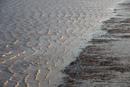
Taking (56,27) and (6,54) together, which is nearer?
(6,54)

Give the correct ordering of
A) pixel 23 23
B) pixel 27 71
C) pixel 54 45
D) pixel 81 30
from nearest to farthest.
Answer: pixel 27 71 → pixel 54 45 → pixel 81 30 → pixel 23 23

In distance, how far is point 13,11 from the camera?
8984mm

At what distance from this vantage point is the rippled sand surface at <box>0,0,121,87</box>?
3783 millimetres

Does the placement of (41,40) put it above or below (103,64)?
above

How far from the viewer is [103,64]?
4.09 metres

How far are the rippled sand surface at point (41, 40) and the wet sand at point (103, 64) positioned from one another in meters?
0.18

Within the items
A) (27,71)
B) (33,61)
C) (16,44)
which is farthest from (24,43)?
(27,71)

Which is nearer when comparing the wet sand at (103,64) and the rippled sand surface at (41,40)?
the wet sand at (103,64)

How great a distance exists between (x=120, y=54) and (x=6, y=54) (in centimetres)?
199

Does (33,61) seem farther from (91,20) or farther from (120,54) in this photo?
(91,20)

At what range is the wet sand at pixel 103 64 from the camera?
3.50 meters

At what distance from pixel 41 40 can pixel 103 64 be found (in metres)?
1.83

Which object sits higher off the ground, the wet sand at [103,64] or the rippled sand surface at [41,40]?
the rippled sand surface at [41,40]

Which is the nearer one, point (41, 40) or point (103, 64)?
point (103, 64)
